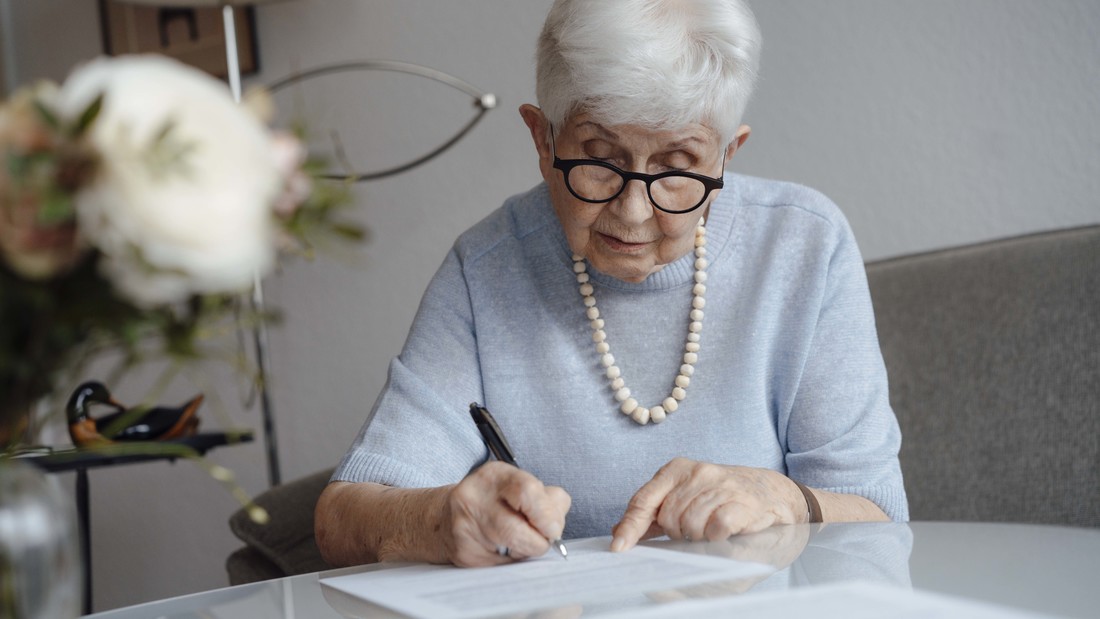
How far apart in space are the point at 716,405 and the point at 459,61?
4.56ft

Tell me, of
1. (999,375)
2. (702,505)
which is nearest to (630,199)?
(702,505)

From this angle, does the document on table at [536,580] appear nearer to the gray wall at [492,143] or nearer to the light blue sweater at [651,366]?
the light blue sweater at [651,366]

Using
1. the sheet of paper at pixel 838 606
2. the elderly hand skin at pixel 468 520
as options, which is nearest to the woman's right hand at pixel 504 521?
the elderly hand skin at pixel 468 520

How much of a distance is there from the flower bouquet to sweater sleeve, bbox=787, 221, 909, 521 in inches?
37.7

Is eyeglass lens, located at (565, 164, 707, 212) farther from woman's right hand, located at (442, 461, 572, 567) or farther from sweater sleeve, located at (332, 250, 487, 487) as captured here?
woman's right hand, located at (442, 461, 572, 567)

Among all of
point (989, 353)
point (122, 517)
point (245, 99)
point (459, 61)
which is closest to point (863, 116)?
point (989, 353)

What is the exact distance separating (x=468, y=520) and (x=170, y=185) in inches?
24.3

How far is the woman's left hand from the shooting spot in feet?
3.21

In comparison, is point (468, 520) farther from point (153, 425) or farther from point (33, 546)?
point (153, 425)

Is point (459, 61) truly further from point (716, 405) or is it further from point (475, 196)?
point (716, 405)

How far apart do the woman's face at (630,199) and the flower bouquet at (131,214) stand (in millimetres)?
A: 841

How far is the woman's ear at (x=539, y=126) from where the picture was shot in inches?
54.4

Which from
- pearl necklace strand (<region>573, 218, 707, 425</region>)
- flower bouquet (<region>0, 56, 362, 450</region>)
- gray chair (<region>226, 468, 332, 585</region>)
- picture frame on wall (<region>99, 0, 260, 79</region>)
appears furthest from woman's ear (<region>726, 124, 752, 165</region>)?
picture frame on wall (<region>99, 0, 260, 79</region>)

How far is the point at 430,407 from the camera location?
52.0 inches
